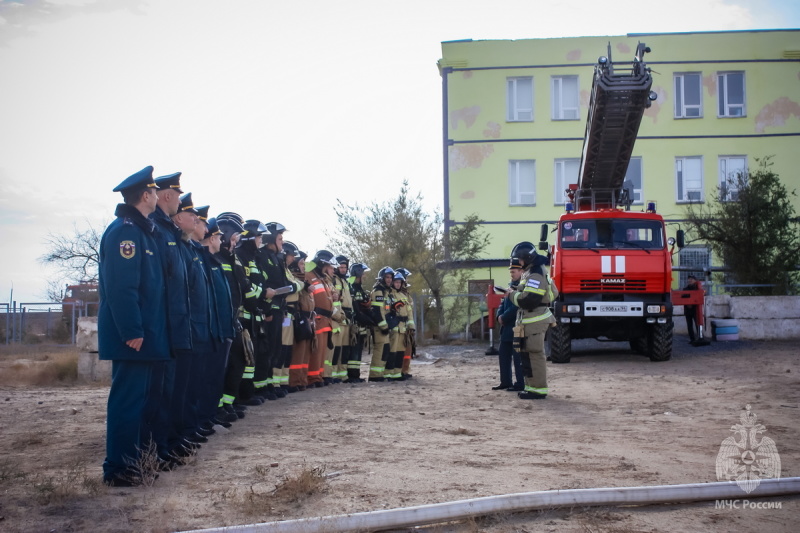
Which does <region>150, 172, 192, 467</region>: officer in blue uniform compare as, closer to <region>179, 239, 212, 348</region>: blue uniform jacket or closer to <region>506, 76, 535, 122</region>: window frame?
<region>179, 239, 212, 348</region>: blue uniform jacket

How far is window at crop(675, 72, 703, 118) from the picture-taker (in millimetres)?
28781

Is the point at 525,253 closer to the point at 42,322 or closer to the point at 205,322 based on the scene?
the point at 205,322

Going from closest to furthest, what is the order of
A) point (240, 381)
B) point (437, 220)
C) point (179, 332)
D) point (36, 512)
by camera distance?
point (36, 512), point (179, 332), point (240, 381), point (437, 220)

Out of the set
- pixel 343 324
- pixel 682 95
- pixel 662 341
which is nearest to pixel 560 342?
pixel 662 341

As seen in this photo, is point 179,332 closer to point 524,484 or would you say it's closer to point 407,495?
point 407,495

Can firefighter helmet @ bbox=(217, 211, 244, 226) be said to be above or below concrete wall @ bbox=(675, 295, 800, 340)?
above

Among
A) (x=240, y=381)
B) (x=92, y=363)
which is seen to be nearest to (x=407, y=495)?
(x=240, y=381)

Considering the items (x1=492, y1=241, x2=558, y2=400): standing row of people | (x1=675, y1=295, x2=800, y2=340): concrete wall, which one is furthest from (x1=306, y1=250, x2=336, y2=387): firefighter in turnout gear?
(x1=675, y1=295, x2=800, y2=340): concrete wall

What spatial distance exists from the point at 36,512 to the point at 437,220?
A: 71.1 ft

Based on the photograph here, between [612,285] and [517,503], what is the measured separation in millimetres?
11721

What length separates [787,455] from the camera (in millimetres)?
6199

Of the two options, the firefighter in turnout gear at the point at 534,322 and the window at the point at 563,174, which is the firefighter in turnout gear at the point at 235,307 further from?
the window at the point at 563,174

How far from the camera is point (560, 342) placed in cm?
1628

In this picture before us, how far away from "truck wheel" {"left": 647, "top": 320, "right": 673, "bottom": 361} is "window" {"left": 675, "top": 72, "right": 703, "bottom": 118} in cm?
1503
